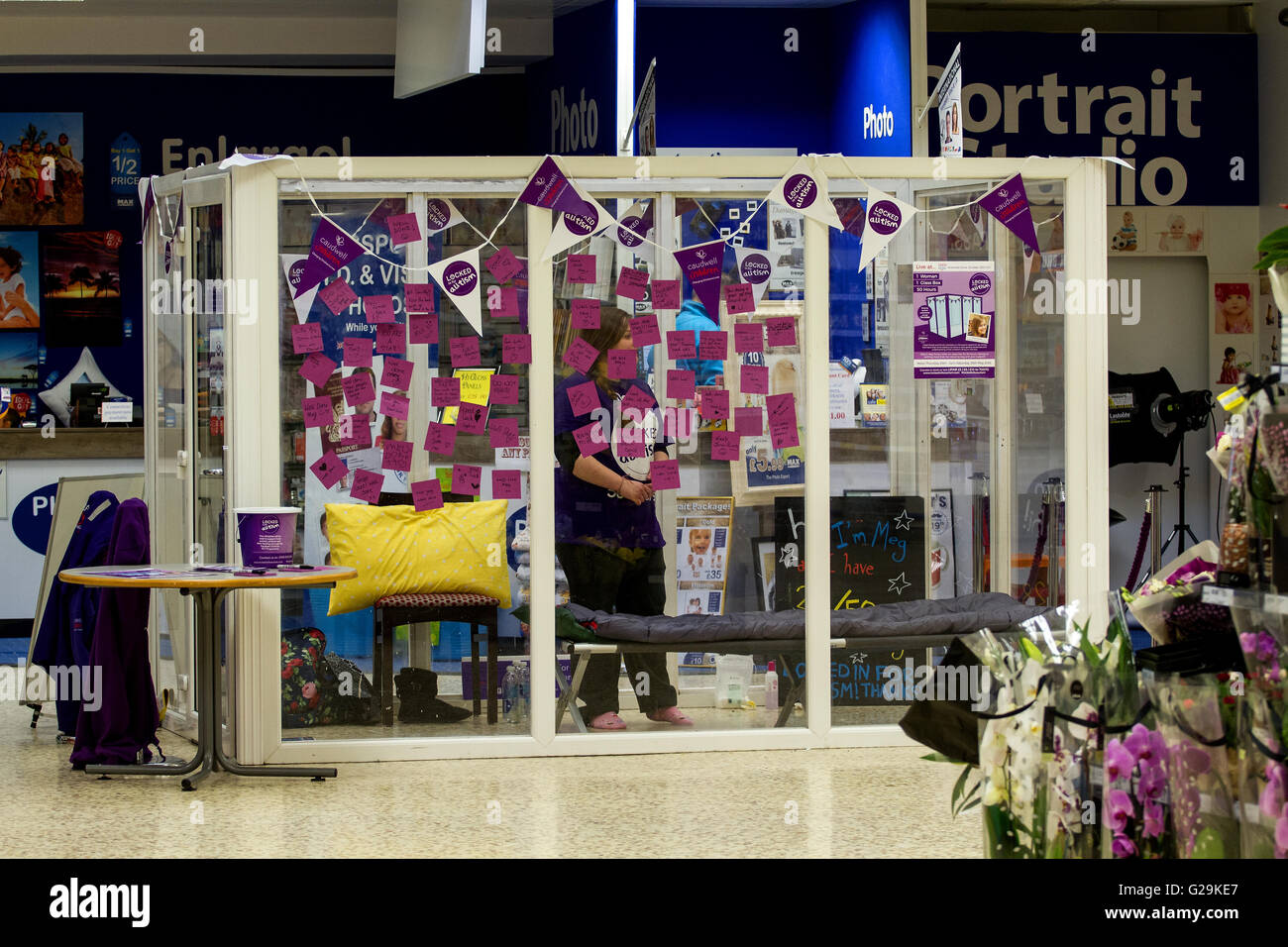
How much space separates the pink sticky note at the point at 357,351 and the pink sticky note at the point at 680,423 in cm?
113

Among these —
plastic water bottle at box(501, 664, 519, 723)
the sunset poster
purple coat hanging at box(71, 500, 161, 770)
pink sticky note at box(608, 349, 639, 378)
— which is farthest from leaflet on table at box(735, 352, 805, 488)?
the sunset poster

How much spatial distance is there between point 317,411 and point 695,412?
1.41 m

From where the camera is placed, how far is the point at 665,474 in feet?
18.5

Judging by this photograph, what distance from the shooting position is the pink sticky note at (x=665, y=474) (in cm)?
563

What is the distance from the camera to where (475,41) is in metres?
6.19

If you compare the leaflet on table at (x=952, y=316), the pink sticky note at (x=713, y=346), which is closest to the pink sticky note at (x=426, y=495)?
the pink sticky note at (x=713, y=346)

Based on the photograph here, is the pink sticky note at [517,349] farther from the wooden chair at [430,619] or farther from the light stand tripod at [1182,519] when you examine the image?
the light stand tripod at [1182,519]

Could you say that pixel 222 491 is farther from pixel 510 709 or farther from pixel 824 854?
pixel 824 854

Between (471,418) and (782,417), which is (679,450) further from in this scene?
(471,418)

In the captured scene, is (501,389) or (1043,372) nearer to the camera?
(501,389)

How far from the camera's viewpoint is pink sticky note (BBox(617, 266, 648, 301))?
5.58 m

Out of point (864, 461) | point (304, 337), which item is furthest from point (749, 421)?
point (304, 337)

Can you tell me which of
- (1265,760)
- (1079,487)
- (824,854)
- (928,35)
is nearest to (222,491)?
(824,854)

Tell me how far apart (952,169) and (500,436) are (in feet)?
6.55
